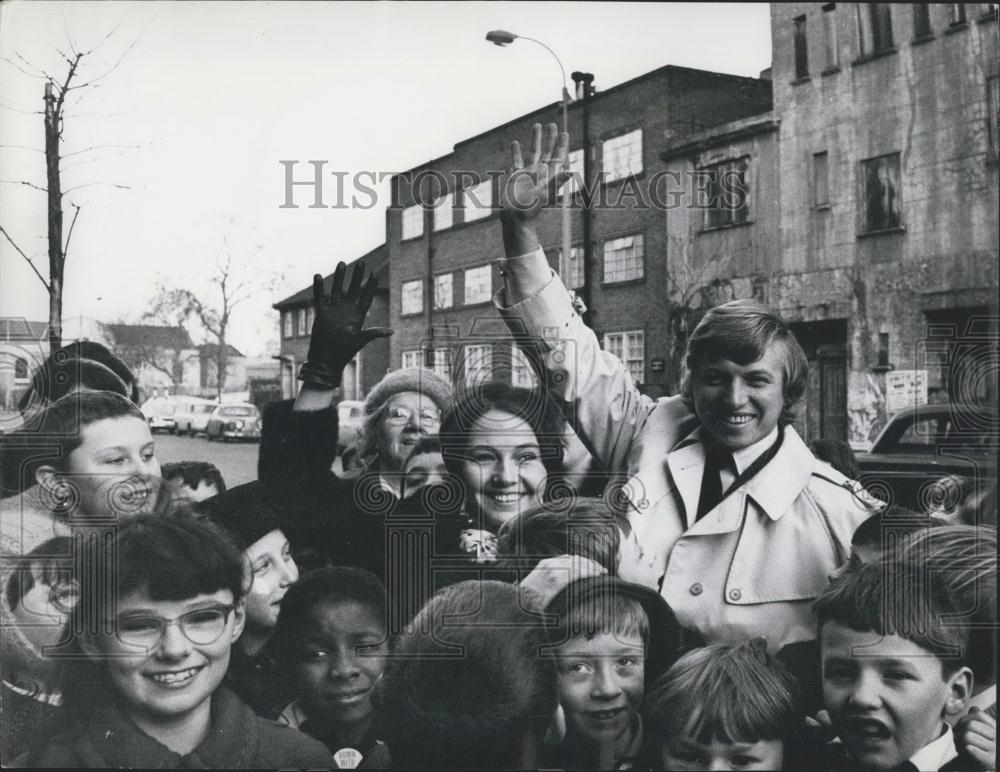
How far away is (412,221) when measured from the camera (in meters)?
3.46

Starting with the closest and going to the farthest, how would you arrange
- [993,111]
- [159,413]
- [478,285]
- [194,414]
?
[993,111] < [194,414] < [159,413] < [478,285]

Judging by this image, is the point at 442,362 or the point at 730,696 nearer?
the point at 730,696

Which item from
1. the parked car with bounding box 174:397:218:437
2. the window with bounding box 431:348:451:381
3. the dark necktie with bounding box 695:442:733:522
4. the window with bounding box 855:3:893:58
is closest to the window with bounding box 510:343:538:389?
the window with bounding box 431:348:451:381

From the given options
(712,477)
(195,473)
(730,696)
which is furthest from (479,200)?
(730,696)

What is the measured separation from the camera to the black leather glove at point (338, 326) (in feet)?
10.6

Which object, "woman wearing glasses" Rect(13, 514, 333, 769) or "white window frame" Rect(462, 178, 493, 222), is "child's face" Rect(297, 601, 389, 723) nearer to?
"woman wearing glasses" Rect(13, 514, 333, 769)

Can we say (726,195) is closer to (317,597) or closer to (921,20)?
(921,20)

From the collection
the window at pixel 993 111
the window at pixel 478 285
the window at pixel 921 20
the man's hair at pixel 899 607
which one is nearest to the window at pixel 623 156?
the window at pixel 478 285

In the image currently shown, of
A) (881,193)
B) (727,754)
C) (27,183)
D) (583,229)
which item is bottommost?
(727,754)

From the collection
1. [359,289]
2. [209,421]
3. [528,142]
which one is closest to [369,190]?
[359,289]

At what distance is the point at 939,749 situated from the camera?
3174mm

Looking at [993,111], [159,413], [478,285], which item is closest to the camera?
[993,111]

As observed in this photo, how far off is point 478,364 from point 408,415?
0.32 meters

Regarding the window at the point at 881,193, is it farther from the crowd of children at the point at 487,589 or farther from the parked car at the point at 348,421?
the parked car at the point at 348,421
